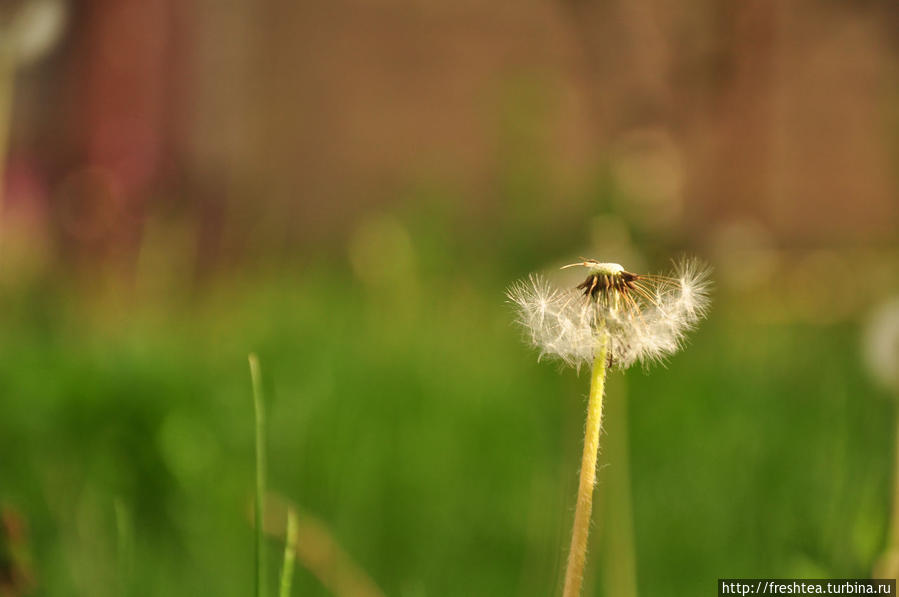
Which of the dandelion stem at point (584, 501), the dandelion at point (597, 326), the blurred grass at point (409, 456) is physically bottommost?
the dandelion stem at point (584, 501)

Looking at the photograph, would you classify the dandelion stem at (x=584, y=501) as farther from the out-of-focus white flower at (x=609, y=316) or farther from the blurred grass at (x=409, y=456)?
the blurred grass at (x=409, y=456)

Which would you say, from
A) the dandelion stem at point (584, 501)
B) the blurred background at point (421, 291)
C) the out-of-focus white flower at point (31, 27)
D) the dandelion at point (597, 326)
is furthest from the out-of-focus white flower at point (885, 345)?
the out-of-focus white flower at point (31, 27)

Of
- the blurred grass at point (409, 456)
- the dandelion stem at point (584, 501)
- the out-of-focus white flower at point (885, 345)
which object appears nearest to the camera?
the dandelion stem at point (584, 501)

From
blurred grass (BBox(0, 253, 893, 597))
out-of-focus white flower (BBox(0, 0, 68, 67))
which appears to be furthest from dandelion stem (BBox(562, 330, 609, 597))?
out-of-focus white flower (BBox(0, 0, 68, 67))

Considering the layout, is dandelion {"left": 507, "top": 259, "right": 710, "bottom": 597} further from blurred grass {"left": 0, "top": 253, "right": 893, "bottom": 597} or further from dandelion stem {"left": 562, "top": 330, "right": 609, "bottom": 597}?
blurred grass {"left": 0, "top": 253, "right": 893, "bottom": 597}

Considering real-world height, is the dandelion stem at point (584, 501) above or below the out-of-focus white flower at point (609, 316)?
below

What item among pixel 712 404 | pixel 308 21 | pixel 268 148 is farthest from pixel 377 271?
pixel 308 21

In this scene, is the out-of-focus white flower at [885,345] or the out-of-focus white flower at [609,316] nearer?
the out-of-focus white flower at [609,316]

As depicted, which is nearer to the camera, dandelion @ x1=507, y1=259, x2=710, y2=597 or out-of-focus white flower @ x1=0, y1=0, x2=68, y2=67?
dandelion @ x1=507, y1=259, x2=710, y2=597

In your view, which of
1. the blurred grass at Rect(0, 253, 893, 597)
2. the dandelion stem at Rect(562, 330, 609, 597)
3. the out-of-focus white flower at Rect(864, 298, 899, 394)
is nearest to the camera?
the dandelion stem at Rect(562, 330, 609, 597)
